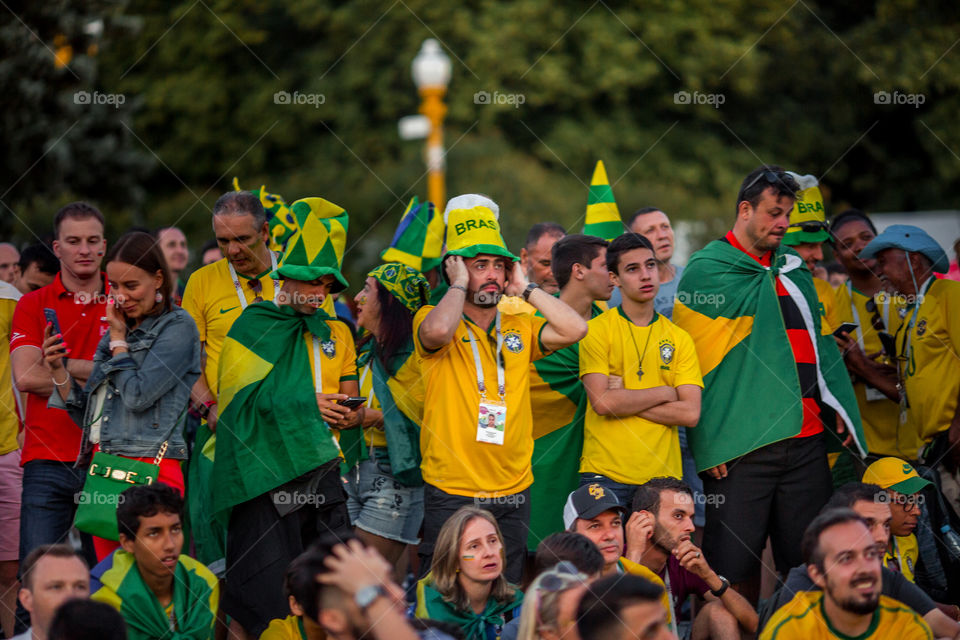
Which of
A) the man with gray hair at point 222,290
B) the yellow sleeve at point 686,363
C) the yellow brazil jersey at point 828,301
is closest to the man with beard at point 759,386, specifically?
the yellow sleeve at point 686,363

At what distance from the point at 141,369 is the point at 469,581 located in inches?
71.9

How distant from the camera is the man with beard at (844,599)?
4922mm

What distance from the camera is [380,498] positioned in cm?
670

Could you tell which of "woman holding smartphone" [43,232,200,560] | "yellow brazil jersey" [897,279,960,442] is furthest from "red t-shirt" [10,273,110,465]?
"yellow brazil jersey" [897,279,960,442]

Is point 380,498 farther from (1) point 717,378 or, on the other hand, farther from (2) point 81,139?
(2) point 81,139

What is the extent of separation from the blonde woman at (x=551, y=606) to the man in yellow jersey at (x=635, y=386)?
1.64 meters

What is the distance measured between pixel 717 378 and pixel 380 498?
195 centimetres

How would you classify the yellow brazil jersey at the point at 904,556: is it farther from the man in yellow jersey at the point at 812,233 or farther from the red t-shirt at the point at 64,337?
the red t-shirt at the point at 64,337

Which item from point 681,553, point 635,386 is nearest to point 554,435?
point 635,386

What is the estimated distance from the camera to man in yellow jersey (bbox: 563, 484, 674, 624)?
5.80 metres

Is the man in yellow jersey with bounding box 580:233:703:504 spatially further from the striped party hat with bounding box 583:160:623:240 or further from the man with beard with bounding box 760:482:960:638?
the striped party hat with bounding box 583:160:623:240

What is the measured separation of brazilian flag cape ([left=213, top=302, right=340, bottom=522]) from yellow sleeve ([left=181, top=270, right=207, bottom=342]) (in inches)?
31.5

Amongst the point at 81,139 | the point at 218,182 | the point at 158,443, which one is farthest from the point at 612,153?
the point at 158,443
